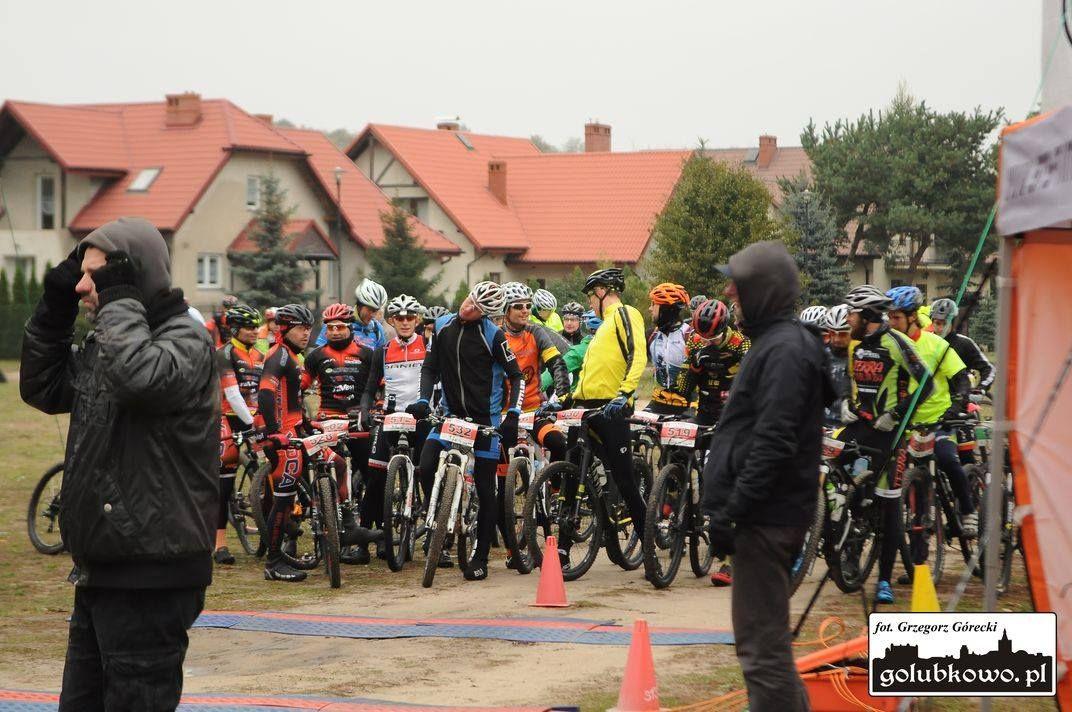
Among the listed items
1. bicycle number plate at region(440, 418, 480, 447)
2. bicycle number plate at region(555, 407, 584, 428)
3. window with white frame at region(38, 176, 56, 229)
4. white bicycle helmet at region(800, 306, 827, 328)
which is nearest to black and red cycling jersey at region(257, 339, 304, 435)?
bicycle number plate at region(440, 418, 480, 447)

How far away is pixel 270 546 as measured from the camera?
1120 cm

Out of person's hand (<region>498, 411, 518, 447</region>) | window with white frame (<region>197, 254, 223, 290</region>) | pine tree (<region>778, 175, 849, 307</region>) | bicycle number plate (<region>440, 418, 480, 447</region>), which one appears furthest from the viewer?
window with white frame (<region>197, 254, 223, 290</region>)

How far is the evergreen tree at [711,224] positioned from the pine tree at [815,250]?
923 millimetres

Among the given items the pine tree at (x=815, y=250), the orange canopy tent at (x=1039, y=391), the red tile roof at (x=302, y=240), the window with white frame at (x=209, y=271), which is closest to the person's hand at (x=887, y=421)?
the orange canopy tent at (x=1039, y=391)

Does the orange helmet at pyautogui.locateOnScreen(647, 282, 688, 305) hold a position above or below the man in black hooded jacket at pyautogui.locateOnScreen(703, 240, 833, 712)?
above

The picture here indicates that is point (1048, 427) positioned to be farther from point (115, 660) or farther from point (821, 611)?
point (115, 660)

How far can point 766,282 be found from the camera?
227 inches

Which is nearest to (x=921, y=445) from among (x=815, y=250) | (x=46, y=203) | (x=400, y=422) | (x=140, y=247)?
(x=400, y=422)

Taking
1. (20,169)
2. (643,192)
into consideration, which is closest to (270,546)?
(20,169)

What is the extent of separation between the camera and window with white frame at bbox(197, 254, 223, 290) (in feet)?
178

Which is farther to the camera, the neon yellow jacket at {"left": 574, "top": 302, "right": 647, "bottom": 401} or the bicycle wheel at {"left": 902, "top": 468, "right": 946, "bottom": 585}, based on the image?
the neon yellow jacket at {"left": 574, "top": 302, "right": 647, "bottom": 401}

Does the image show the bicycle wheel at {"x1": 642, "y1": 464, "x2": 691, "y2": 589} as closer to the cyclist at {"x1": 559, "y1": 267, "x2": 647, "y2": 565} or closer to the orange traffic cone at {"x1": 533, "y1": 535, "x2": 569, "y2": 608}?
the cyclist at {"x1": 559, "y1": 267, "x2": 647, "y2": 565}

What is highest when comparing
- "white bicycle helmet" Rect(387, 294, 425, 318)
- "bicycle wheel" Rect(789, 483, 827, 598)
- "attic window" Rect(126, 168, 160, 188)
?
"attic window" Rect(126, 168, 160, 188)

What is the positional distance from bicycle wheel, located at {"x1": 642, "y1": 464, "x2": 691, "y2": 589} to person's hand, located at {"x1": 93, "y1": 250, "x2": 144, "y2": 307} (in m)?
6.14
